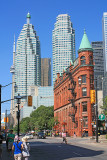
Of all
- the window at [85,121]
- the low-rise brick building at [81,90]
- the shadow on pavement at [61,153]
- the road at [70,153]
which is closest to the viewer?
the road at [70,153]

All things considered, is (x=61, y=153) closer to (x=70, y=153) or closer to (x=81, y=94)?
(x=70, y=153)

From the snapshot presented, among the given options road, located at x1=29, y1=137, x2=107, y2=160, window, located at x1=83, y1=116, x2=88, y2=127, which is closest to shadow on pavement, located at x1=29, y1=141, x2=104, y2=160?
road, located at x1=29, y1=137, x2=107, y2=160

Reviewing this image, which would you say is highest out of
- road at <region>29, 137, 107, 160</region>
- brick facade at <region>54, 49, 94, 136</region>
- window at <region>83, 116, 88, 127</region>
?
brick facade at <region>54, 49, 94, 136</region>

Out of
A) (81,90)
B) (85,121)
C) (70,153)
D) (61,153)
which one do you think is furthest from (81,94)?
(70,153)

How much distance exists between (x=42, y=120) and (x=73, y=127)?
1830 inches

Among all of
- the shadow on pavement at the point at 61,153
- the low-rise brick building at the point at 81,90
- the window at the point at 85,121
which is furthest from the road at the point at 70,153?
the window at the point at 85,121

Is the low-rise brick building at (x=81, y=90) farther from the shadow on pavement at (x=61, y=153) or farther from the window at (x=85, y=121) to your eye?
the shadow on pavement at (x=61, y=153)

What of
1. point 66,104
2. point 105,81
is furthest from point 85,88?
point 105,81

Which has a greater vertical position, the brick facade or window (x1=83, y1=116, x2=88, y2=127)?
the brick facade

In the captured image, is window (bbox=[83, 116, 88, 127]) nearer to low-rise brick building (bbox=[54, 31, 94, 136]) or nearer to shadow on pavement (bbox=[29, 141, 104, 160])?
low-rise brick building (bbox=[54, 31, 94, 136])

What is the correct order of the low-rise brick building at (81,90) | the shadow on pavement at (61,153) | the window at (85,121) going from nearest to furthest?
the shadow on pavement at (61,153), the window at (85,121), the low-rise brick building at (81,90)

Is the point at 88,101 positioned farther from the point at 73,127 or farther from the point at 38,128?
the point at 38,128

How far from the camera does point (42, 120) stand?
12412cm

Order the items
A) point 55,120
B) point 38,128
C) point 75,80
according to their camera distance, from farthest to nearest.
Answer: point 38,128
point 55,120
point 75,80
